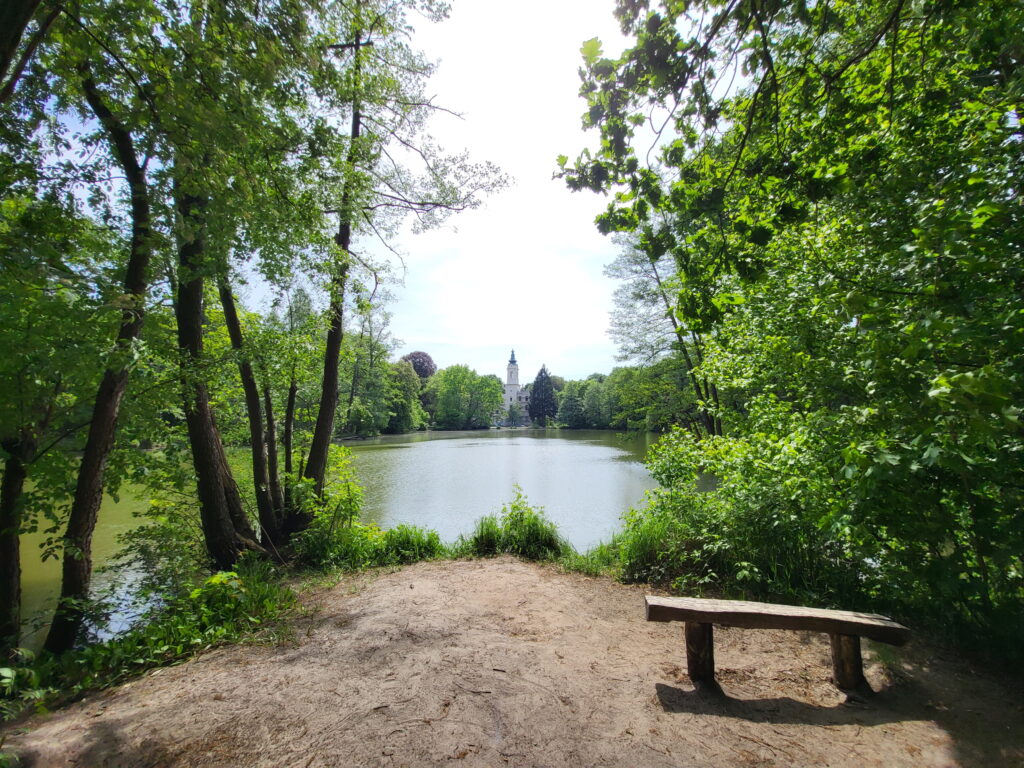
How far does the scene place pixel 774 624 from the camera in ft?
7.62

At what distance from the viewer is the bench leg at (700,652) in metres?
2.47

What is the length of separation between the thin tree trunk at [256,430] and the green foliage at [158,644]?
7.28ft

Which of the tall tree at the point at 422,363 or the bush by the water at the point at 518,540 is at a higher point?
the tall tree at the point at 422,363

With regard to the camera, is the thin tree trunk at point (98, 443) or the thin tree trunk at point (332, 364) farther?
the thin tree trunk at point (332, 364)

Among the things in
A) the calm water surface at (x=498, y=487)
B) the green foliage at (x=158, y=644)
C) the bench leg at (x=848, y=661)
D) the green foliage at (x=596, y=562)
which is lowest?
the calm water surface at (x=498, y=487)

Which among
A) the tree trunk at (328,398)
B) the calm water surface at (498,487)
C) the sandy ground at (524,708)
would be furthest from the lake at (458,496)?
the sandy ground at (524,708)

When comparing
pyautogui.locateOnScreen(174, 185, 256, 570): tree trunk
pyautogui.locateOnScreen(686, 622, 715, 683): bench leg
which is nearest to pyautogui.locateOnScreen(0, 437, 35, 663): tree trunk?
pyautogui.locateOnScreen(174, 185, 256, 570): tree trunk

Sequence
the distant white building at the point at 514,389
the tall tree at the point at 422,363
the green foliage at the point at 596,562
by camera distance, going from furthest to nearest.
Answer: the distant white building at the point at 514,389, the tall tree at the point at 422,363, the green foliage at the point at 596,562

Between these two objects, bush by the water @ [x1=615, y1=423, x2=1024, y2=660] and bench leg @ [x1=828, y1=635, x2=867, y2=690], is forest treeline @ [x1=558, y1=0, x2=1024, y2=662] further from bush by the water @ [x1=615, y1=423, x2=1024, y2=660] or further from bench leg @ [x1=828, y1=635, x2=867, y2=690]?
bench leg @ [x1=828, y1=635, x2=867, y2=690]

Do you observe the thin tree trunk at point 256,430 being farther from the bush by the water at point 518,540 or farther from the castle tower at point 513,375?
the castle tower at point 513,375

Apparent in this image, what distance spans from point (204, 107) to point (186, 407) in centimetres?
335

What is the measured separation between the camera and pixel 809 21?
2.24 m

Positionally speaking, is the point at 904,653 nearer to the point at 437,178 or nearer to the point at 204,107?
the point at 204,107

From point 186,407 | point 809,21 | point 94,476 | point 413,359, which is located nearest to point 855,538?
point 809,21
